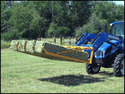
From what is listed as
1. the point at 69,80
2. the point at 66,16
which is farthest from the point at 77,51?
the point at 66,16

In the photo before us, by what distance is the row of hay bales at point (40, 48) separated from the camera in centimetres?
771

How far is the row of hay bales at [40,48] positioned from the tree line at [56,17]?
135 feet

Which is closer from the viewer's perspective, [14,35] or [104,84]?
[104,84]

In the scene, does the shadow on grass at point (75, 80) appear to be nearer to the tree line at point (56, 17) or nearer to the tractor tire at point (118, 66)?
the tractor tire at point (118, 66)

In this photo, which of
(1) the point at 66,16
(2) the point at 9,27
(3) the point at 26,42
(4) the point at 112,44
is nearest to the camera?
(3) the point at 26,42

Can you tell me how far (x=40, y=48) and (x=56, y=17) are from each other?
5258 centimetres

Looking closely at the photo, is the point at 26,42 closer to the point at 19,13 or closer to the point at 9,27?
the point at 19,13

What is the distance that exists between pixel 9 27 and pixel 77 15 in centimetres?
1958

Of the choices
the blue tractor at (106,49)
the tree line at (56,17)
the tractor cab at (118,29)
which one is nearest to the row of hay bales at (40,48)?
the blue tractor at (106,49)

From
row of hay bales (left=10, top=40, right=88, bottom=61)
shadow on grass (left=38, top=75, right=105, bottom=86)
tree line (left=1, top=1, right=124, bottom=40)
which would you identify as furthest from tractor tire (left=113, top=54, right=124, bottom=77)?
tree line (left=1, top=1, right=124, bottom=40)

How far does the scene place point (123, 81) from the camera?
8383 mm

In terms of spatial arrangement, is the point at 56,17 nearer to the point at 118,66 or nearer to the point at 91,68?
the point at 91,68

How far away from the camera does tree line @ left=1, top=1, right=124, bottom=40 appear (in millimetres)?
51062

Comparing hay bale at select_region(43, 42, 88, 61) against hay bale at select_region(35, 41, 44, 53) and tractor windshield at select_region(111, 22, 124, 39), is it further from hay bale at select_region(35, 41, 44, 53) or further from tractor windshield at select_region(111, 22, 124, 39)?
tractor windshield at select_region(111, 22, 124, 39)
